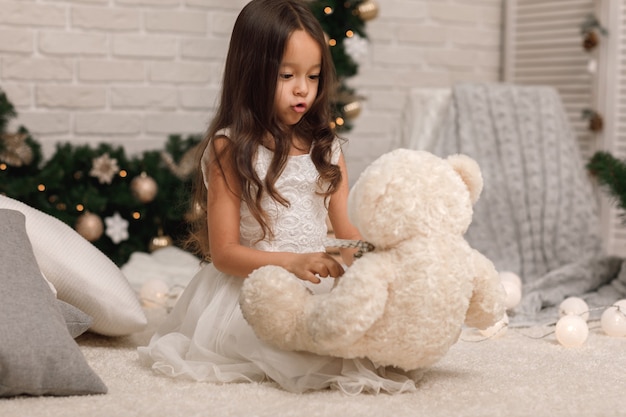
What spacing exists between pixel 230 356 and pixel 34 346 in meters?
0.36

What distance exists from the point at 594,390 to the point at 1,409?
39.8 inches

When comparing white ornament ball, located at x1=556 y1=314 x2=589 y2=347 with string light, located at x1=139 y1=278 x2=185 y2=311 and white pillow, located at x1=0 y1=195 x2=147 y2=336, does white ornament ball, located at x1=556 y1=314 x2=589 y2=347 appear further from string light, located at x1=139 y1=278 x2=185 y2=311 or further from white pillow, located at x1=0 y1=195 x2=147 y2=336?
string light, located at x1=139 y1=278 x2=185 y2=311

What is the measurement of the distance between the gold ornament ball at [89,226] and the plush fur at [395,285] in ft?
4.74

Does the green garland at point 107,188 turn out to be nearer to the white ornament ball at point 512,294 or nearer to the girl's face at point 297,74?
the white ornament ball at point 512,294

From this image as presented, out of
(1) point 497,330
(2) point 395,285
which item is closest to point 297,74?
(2) point 395,285

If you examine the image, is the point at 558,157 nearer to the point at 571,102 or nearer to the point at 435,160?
the point at 571,102

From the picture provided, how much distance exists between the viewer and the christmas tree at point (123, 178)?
2.79m

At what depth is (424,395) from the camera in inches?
59.3

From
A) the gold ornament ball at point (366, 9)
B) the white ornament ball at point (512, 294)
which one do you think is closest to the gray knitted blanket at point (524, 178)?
the gold ornament ball at point (366, 9)

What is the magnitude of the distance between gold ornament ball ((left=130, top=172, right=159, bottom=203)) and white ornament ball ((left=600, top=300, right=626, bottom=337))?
153cm

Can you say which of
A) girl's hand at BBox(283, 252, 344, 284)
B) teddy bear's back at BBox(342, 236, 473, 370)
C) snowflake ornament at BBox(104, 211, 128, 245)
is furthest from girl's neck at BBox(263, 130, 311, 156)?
snowflake ornament at BBox(104, 211, 128, 245)

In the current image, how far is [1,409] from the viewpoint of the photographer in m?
1.40

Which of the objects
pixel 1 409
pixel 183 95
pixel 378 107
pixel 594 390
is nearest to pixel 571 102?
pixel 378 107

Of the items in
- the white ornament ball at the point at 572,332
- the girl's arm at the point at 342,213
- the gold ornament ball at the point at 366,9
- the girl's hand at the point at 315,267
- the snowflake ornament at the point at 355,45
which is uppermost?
the gold ornament ball at the point at 366,9
